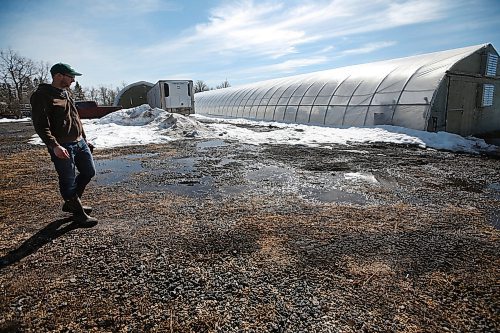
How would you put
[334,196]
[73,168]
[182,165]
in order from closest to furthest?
[73,168] → [334,196] → [182,165]

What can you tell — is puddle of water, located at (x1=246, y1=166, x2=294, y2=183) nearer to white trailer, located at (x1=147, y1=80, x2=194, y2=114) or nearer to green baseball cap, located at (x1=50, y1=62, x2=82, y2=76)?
→ green baseball cap, located at (x1=50, y1=62, x2=82, y2=76)

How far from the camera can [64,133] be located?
374cm

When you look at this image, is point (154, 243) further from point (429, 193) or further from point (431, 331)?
point (429, 193)

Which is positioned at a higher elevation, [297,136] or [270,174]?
[297,136]

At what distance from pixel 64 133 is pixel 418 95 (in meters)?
14.1

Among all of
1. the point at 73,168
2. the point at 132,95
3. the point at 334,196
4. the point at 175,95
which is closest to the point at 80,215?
the point at 73,168

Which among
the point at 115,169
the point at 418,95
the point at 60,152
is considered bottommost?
the point at 115,169

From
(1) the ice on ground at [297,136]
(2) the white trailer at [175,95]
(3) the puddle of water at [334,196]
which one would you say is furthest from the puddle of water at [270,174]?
(2) the white trailer at [175,95]

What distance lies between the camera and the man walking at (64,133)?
A: 347 centimetres

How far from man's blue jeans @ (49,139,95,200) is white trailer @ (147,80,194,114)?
68.1 ft

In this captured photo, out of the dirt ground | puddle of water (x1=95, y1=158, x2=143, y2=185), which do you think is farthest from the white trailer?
the dirt ground

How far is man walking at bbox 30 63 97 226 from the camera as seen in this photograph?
11.4ft

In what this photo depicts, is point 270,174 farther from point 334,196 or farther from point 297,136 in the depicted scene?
point 297,136

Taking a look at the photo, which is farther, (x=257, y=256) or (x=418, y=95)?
(x=418, y=95)
